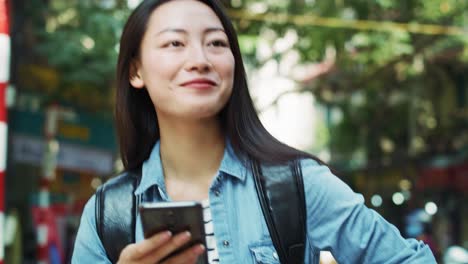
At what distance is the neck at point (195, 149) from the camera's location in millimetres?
2021

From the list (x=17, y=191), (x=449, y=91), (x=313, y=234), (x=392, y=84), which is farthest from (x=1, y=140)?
(x=449, y=91)

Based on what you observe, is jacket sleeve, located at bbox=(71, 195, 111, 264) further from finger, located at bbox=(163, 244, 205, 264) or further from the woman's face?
finger, located at bbox=(163, 244, 205, 264)

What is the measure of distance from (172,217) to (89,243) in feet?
1.72

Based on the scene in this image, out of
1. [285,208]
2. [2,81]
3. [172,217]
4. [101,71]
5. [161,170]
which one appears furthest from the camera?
[101,71]

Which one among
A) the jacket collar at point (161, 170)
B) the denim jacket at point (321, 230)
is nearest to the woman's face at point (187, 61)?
the jacket collar at point (161, 170)

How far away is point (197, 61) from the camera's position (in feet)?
6.18

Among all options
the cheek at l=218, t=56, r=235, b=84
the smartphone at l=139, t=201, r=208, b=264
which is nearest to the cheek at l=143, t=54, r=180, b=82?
the cheek at l=218, t=56, r=235, b=84

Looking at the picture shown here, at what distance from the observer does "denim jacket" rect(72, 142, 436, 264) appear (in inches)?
70.4

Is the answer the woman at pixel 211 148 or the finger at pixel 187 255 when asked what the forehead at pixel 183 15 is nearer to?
the woman at pixel 211 148

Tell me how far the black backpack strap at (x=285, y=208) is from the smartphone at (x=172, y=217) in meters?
0.34

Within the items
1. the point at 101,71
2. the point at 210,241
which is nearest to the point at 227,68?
the point at 210,241

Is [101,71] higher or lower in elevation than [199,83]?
higher

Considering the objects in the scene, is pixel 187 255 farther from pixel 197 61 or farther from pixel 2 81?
pixel 2 81

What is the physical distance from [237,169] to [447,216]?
51.7ft
